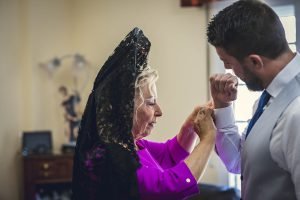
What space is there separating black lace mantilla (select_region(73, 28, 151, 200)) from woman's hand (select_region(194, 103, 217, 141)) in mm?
248

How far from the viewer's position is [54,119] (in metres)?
4.05

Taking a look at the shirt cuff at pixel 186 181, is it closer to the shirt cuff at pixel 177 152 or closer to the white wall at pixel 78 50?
the shirt cuff at pixel 177 152

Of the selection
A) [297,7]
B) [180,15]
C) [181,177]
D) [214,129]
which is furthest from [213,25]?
[180,15]

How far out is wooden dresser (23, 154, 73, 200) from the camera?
3572mm

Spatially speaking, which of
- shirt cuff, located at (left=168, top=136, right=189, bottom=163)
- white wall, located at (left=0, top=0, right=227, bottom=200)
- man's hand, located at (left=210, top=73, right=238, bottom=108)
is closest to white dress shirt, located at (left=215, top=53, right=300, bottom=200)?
man's hand, located at (left=210, top=73, right=238, bottom=108)

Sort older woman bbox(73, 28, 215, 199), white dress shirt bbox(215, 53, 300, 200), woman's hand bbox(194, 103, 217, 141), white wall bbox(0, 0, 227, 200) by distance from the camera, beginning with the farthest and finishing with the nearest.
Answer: white wall bbox(0, 0, 227, 200) → woman's hand bbox(194, 103, 217, 141) → older woman bbox(73, 28, 215, 199) → white dress shirt bbox(215, 53, 300, 200)

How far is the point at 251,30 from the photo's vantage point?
1.15m

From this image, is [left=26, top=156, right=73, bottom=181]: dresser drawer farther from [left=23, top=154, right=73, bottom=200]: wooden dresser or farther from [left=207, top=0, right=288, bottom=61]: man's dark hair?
[left=207, top=0, right=288, bottom=61]: man's dark hair

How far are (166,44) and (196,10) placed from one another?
387 millimetres

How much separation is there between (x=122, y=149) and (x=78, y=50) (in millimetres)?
2958

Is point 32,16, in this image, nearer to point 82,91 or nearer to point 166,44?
point 82,91

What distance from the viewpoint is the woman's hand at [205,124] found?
1406mm

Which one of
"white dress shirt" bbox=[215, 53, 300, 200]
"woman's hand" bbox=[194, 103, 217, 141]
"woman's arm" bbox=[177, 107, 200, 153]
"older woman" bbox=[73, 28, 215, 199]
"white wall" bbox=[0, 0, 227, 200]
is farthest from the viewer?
"white wall" bbox=[0, 0, 227, 200]

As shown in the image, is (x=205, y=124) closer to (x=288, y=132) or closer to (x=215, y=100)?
(x=215, y=100)
